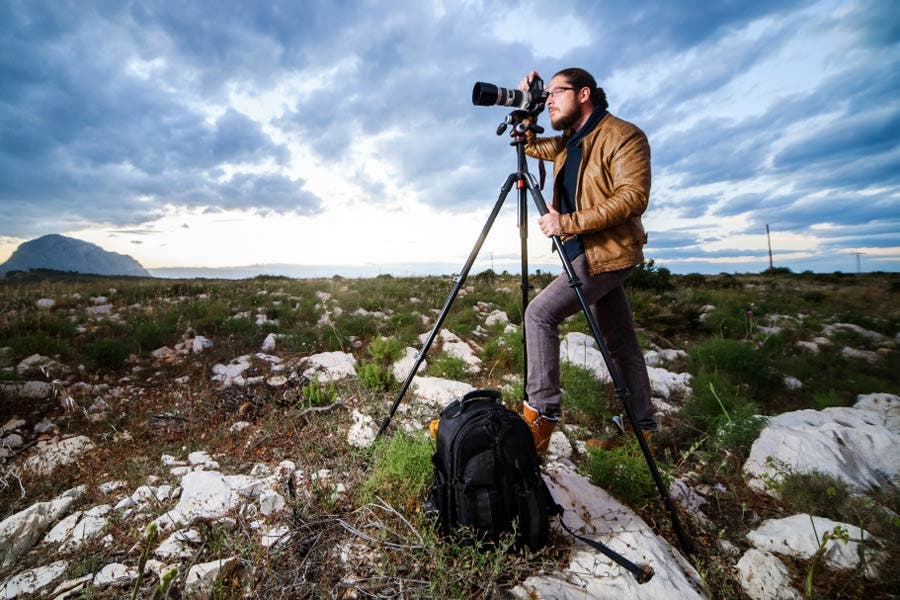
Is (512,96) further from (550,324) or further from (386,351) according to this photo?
(386,351)

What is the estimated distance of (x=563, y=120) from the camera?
2.83m

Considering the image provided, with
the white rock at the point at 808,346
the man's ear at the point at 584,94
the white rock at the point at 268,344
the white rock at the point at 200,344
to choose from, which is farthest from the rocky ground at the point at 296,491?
the man's ear at the point at 584,94

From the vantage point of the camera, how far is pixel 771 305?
1054cm

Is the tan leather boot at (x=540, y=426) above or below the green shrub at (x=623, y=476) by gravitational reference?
above

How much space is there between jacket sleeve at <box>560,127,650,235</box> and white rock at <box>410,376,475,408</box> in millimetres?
2075

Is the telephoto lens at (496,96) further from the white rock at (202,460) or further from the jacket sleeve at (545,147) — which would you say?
the white rock at (202,460)

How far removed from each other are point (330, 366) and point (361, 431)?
1.74m

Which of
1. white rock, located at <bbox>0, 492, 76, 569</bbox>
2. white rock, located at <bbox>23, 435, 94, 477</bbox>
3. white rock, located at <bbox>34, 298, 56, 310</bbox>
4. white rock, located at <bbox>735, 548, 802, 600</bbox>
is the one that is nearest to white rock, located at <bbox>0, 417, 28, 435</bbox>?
white rock, located at <bbox>23, 435, 94, 477</bbox>

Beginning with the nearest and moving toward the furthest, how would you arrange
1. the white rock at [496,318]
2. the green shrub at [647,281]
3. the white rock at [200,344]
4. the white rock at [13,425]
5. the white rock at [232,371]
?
1. the white rock at [13,425]
2. the white rock at [232,371]
3. the white rock at [200,344]
4. the white rock at [496,318]
5. the green shrub at [647,281]

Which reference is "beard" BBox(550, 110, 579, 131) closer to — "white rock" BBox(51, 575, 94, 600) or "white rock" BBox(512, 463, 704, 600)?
"white rock" BBox(512, 463, 704, 600)

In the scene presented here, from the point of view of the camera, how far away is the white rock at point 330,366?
450cm

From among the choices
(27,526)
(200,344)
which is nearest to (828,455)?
(27,526)

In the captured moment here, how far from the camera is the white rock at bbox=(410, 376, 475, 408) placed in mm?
3846

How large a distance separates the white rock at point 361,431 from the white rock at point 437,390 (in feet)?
2.22
